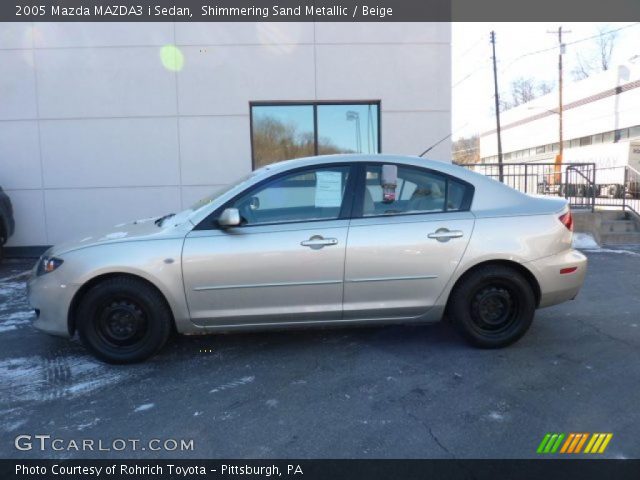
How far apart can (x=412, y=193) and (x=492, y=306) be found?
1.16 m

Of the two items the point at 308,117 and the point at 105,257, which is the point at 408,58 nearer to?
the point at 308,117

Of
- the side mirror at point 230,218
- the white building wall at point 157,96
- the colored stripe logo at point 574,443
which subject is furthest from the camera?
the white building wall at point 157,96

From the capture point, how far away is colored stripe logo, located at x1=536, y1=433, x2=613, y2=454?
8.77ft

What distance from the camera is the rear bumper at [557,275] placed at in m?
3.94

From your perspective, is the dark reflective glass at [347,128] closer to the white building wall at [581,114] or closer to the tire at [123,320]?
the tire at [123,320]

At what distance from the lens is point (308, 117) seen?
911cm

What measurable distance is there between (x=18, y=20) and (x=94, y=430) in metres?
8.60

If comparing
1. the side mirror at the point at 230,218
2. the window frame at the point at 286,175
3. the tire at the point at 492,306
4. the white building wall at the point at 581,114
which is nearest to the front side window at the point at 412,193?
the window frame at the point at 286,175

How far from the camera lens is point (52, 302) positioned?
12.1 feet

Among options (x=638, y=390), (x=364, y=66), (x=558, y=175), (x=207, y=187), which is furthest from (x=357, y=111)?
(x=638, y=390)

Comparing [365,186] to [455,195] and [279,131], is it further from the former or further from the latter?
[279,131]

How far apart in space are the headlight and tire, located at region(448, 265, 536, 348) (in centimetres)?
314
